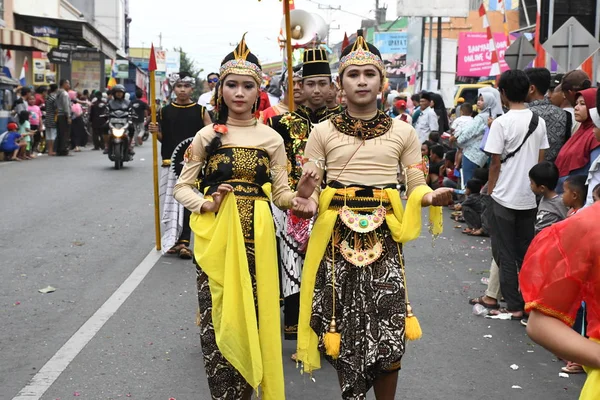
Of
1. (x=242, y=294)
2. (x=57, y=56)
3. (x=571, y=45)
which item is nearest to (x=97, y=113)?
(x=57, y=56)

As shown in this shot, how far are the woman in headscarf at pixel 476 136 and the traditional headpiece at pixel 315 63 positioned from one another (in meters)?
6.48

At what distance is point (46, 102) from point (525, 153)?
19119 mm

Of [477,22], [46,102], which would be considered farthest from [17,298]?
[477,22]

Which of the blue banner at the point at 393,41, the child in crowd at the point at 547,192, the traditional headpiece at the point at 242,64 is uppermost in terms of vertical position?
the blue banner at the point at 393,41

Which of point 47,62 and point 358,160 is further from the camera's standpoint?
point 47,62

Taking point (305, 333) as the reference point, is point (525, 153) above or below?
above

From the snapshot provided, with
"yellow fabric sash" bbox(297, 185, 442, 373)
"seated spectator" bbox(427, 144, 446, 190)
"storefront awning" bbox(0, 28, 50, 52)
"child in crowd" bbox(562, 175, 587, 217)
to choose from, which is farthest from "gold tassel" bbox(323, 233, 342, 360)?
"storefront awning" bbox(0, 28, 50, 52)

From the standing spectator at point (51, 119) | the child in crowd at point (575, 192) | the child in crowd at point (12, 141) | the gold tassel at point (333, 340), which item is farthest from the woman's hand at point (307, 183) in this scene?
the standing spectator at point (51, 119)

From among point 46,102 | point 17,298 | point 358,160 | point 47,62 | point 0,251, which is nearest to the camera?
point 358,160

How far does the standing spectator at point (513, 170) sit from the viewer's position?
24.1 feet

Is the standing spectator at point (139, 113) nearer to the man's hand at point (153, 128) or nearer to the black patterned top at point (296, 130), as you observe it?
the man's hand at point (153, 128)

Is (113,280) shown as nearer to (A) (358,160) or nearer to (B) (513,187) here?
(B) (513,187)

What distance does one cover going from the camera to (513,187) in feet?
24.3

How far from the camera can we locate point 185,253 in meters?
9.90
